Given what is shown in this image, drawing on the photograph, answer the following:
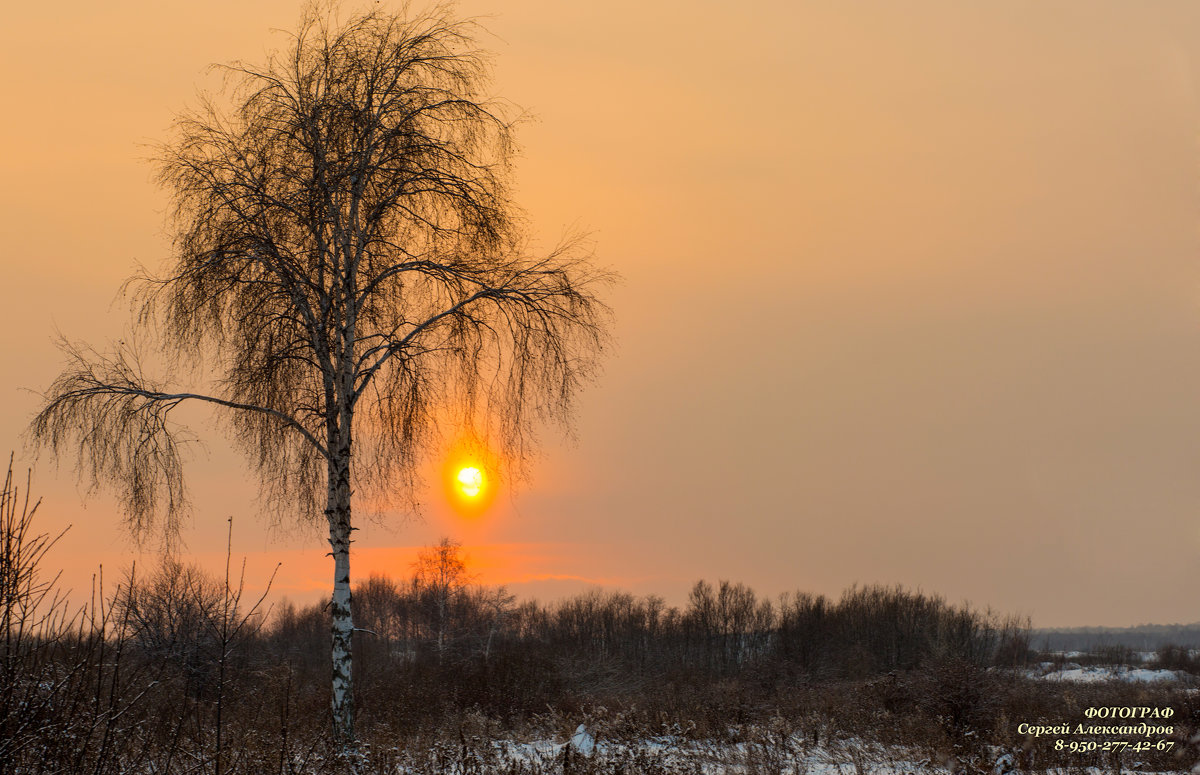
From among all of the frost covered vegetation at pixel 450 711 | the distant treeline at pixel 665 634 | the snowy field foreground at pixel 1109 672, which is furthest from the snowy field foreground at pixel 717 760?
the snowy field foreground at pixel 1109 672

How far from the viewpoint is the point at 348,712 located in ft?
38.8

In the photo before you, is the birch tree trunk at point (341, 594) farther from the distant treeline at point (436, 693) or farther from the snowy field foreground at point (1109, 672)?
the snowy field foreground at point (1109, 672)

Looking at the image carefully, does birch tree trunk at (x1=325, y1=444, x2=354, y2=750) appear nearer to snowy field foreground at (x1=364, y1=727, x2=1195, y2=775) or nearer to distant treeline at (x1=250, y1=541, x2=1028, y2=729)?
snowy field foreground at (x1=364, y1=727, x2=1195, y2=775)

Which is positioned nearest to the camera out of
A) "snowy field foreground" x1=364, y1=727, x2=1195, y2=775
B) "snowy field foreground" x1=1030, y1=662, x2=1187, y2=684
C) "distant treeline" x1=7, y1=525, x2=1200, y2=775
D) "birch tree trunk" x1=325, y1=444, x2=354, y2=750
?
"distant treeline" x1=7, y1=525, x2=1200, y2=775

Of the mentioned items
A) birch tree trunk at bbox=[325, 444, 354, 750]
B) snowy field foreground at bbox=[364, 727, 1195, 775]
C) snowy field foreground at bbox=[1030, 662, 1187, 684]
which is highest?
birch tree trunk at bbox=[325, 444, 354, 750]

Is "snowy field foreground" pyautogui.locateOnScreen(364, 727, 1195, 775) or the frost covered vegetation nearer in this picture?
the frost covered vegetation

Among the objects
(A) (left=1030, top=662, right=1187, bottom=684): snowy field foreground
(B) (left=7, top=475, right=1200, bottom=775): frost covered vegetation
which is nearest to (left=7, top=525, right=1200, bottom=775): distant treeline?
(B) (left=7, top=475, right=1200, bottom=775): frost covered vegetation

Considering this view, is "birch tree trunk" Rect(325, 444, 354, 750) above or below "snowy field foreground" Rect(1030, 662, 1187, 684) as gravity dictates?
above

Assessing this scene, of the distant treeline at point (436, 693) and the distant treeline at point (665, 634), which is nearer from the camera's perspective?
the distant treeline at point (436, 693)

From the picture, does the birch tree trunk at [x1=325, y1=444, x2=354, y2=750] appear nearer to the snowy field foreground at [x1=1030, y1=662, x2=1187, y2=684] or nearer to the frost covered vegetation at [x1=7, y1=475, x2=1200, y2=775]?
the frost covered vegetation at [x1=7, y1=475, x2=1200, y2=775]

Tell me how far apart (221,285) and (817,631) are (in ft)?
185

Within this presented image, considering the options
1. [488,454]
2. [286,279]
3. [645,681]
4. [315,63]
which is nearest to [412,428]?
[488,454]

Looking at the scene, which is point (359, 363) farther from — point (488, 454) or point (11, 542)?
point (11, 542)

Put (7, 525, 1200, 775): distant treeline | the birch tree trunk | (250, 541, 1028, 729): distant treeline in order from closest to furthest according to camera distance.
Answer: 1. (7, 525, 1200, 775): distant treeline
2. the birch tree trunk
3. (250, 541, 1028, 729): distant treeline
